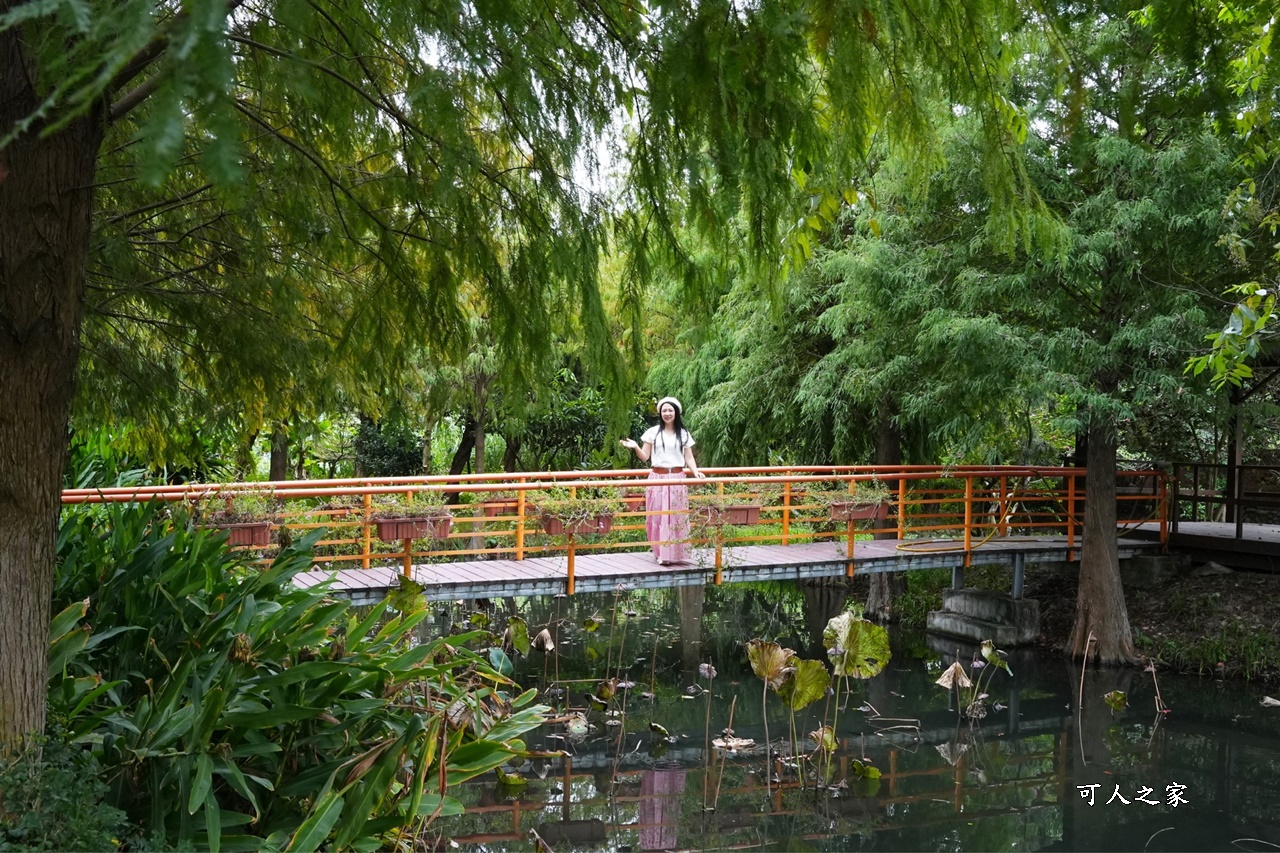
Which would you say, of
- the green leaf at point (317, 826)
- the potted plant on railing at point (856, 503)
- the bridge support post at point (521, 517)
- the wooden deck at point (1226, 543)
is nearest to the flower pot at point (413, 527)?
the bridge support post at point (521, 517)

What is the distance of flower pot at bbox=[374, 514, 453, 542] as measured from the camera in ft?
27.8

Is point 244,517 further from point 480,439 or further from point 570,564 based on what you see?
point 480,439

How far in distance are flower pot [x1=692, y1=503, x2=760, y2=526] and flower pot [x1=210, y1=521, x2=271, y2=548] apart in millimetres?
3605

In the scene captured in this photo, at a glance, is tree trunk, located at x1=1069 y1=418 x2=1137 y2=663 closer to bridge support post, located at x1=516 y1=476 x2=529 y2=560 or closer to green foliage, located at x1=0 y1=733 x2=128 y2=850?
bridge support post, located at x1=516 y1=476 x2=529 y2=560

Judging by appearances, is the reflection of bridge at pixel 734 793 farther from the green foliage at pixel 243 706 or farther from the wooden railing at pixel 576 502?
the green foliage at pixel 243 706

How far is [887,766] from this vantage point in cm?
784

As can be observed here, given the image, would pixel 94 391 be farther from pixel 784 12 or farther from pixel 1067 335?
pixel 1067 335

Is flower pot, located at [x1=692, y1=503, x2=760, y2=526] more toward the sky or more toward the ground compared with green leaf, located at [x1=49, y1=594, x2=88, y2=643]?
more toward the ground

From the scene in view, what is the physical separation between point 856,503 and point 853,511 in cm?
8

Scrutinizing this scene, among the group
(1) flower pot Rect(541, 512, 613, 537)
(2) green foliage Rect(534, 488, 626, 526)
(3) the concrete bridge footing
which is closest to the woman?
(2) green foliage Rect(534, 488, 626, 526)

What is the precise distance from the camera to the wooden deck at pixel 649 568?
341 inches

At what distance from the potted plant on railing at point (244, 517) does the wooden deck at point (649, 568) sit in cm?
53

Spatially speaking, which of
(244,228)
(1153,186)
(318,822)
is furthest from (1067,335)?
(318,822)

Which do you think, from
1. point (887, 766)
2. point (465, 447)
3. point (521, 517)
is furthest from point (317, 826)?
point (465, 447)
